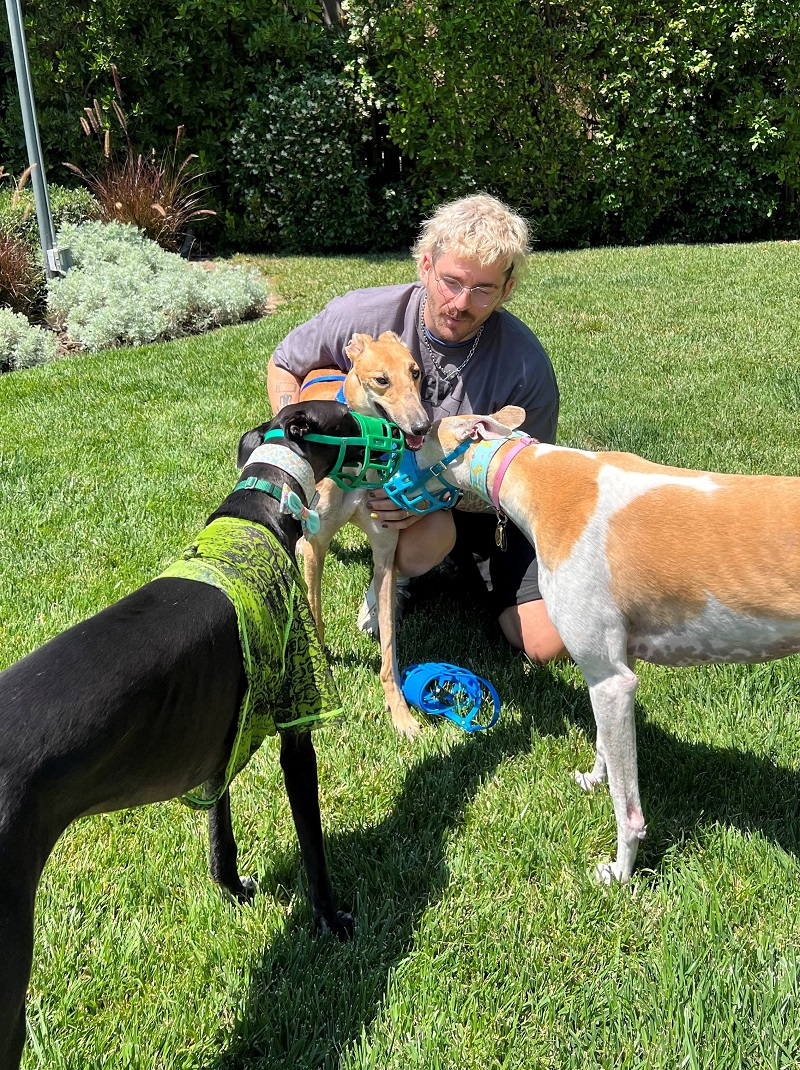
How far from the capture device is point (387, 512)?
132 inches

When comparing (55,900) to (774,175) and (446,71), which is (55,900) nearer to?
(446,71)

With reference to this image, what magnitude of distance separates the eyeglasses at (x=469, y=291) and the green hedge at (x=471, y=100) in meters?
9.54

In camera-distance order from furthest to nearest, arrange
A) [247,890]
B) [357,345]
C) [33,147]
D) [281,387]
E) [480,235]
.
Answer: [33,147]
[281,387]
[357,345]
[480,235]
[247,890]

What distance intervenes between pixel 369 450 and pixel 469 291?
924mm

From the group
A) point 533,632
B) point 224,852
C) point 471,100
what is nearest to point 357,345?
point 533,632

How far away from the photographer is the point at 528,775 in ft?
9.43

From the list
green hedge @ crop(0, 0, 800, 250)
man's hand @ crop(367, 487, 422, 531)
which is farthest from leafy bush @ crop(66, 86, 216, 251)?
man's hand @ crop(367, 487, 422, 531)

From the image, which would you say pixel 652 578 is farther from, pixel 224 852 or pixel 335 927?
pixel 224 852

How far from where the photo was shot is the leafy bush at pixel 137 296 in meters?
8.15

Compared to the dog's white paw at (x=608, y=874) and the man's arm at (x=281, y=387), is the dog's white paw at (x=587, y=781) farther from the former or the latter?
the man's arm at (x=281, y=387)

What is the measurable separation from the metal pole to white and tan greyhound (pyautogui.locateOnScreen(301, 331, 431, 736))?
6336 mm

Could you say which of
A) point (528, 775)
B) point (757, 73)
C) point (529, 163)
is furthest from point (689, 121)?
point (528, 775)

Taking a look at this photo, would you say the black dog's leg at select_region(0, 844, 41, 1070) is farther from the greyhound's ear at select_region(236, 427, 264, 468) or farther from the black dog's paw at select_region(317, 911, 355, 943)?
the greyhound's ear at select_region(236, 427, 264, 468)

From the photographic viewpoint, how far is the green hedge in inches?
434
